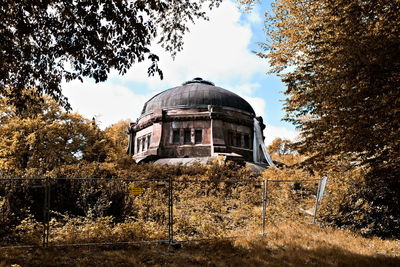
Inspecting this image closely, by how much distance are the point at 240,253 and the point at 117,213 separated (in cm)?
475

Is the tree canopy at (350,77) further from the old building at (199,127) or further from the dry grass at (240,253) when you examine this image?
the old building at (199,127)

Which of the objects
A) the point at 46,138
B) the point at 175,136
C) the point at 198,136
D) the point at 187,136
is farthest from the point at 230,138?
the point at 46,138

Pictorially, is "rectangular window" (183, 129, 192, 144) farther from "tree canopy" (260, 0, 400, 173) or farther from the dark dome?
"tree canopy" (260, 0, 400, 173)

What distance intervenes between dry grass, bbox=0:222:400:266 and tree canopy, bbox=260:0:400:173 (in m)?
2.35

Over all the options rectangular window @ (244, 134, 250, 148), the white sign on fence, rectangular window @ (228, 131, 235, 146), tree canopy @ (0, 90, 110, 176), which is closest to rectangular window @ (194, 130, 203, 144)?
rectangular window @ (228, 131, 235, 146)

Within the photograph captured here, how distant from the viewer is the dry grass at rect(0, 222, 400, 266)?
19.5 feet

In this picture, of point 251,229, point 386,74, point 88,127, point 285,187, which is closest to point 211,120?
point 88,127

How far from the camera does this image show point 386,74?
6.13 meters

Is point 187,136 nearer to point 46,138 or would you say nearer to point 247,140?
point 247,140

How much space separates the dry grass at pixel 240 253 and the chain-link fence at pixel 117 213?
1.35 feet

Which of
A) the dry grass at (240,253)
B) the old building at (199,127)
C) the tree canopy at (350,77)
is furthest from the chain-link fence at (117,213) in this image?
the old building at (199,127)

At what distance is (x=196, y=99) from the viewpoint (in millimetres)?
29188

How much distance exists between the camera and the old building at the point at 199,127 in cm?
2772

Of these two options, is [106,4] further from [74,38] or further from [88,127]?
[88,127]
